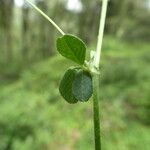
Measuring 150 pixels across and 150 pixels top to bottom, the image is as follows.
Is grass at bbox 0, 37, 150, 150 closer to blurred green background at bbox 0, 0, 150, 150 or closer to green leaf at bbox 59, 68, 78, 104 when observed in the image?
blurred green background at bbox 0, 0, 150, 150

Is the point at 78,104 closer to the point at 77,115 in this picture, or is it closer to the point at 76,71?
the point at 77,115

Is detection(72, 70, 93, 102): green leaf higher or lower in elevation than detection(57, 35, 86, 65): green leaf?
lower

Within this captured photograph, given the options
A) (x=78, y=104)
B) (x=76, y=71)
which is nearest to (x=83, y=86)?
(x=76, y=71)

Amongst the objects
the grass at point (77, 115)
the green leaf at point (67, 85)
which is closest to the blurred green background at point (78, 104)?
the grass at point (77, 115)

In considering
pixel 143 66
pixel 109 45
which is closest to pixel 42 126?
pixel 143 66

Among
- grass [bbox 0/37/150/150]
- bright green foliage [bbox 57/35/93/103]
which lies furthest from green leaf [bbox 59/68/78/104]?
grass [bbox 0/37/150/150]

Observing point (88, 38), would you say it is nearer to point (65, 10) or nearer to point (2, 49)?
point (65, 10)
